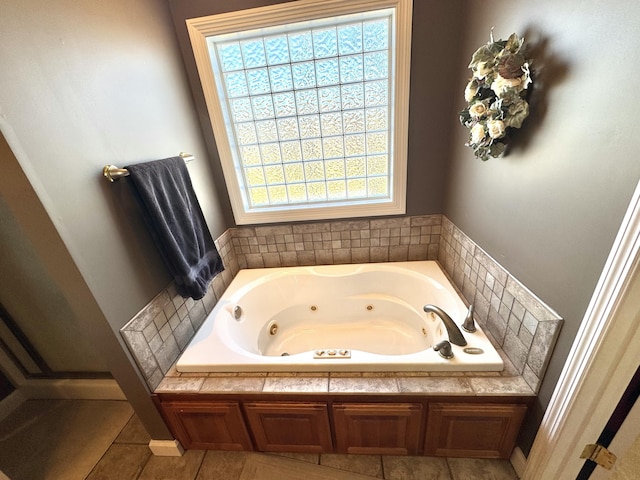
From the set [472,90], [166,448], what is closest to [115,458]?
[166,448]

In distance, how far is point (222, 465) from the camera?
1.32m

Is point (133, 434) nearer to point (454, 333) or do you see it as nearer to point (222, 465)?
point (222, 465)

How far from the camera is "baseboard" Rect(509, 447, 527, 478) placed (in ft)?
3.73

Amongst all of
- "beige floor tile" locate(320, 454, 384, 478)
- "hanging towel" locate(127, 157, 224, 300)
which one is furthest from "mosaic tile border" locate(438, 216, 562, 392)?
"hanging towel" locate(127, 157, 224, 300)

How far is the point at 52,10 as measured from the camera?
890 millimetres

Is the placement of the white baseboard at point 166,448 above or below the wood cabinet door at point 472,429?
below

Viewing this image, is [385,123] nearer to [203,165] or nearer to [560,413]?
[203,165]

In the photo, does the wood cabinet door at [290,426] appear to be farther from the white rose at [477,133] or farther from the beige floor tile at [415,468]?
the white rose at [477,133]

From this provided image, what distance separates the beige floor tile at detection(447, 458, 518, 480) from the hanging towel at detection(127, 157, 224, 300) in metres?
1.56

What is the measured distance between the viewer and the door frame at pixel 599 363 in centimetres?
67

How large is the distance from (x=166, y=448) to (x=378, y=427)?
114 cm

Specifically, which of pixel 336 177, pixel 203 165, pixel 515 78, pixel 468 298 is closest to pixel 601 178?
pixel 515 78

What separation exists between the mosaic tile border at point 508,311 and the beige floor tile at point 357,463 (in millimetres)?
814

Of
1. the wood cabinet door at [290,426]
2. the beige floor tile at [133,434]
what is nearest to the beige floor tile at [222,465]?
the wood cabinet door at [290,426]
